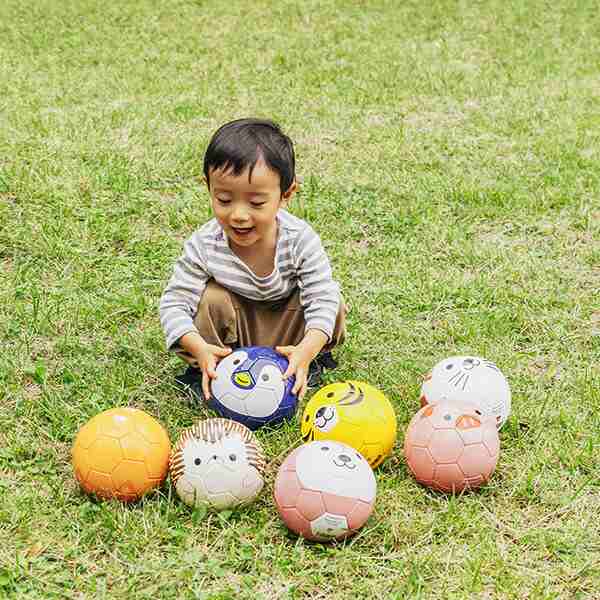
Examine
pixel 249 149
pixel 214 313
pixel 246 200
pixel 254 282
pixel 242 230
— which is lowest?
pixel 214 313

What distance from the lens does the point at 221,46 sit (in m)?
9.70

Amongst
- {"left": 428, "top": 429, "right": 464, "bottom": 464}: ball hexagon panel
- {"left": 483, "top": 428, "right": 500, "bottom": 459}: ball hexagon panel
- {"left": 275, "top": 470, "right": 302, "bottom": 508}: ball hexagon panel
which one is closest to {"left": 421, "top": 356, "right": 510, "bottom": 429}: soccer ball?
{"left": 483, "top": 428, "right": 500, "bottom": 459}: ball hexagon panel

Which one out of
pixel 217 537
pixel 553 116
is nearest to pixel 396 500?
pixel 217 537

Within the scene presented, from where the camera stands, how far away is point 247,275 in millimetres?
4035

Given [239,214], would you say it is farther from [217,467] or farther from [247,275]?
[217,467]

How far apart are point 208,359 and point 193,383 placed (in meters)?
0.34

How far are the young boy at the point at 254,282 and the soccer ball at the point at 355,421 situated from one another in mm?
215

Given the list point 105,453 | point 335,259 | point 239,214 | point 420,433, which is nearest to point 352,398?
point 420,433

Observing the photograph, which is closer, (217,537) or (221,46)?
(217,537)

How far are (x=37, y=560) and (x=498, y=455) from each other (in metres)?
1.70

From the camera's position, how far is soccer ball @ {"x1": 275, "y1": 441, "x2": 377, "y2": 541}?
126 inches

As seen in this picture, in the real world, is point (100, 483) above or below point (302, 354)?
below

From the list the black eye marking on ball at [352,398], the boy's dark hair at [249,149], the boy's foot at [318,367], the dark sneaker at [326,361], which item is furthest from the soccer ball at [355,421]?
the boy's dark hair at [249,149]

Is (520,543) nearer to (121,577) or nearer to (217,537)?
(217,537)
